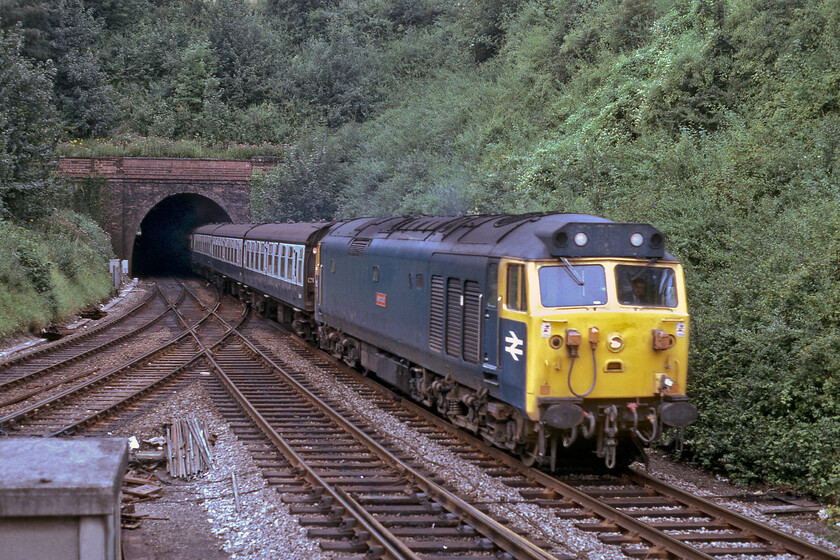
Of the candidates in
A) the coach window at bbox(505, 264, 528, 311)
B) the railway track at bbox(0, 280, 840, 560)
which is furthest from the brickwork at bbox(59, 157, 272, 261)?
the coach window at bbox(505, 264, 528, 311)

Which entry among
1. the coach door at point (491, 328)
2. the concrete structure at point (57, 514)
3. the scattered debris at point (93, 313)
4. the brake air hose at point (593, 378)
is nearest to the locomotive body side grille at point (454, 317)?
the coach door at point (491, 328)

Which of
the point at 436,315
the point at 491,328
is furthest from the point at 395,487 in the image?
the point at 436,315

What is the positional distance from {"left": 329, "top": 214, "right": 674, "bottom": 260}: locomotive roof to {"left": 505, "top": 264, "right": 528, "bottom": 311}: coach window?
0.16 meters

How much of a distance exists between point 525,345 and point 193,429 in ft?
16.4

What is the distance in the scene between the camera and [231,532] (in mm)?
7320

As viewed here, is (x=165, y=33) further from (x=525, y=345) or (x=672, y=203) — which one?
(x=525, y=345)

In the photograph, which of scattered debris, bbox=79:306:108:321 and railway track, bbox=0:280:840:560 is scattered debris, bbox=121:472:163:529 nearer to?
railway track, bbox=0:280:840:560

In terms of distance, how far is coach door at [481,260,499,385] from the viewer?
889 centimetres

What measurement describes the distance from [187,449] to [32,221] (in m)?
21.3

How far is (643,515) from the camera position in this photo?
7.46m

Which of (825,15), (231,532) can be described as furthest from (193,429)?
(825,15)

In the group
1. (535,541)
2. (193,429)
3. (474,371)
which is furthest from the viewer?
(193,429)

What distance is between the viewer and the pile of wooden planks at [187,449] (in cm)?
926

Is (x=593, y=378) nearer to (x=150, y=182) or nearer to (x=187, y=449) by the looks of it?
(x=187, y=449)
